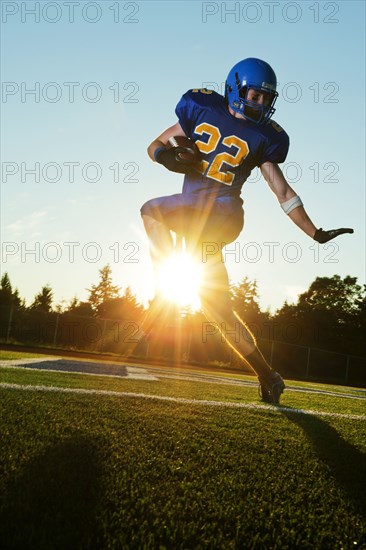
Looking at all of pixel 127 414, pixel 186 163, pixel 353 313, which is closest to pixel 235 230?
pixel 186 163

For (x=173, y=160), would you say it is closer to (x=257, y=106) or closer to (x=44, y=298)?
(x=257, y=106)

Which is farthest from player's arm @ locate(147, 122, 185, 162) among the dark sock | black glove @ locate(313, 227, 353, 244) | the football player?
the dark sock

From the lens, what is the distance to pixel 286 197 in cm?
376

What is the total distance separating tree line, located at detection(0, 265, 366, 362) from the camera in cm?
3036

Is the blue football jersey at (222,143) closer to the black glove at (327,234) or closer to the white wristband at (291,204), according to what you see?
the white wristband at (291,204)

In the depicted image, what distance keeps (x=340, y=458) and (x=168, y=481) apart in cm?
97

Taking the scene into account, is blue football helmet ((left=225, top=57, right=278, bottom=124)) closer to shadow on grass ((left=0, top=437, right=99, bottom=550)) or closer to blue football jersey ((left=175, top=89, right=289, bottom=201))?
blue football jersey ((left=175, top=89, right=289, bottom=201))

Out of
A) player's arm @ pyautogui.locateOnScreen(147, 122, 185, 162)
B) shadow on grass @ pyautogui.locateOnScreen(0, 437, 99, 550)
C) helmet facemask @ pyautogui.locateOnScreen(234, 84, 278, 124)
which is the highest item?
helmet facemask @ pyautogui.locateOnScreen(234, 84, 278, 124)

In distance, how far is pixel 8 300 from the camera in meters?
56.7

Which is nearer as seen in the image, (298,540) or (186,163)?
(298,540)

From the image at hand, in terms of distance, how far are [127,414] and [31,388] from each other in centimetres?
100

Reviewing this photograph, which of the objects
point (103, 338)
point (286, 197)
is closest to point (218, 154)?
point (286, 197)

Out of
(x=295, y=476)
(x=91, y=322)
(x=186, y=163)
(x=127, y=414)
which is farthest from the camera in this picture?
(x=91, y=322)

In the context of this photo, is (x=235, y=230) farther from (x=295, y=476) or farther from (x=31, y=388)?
(x=295, y=476)
